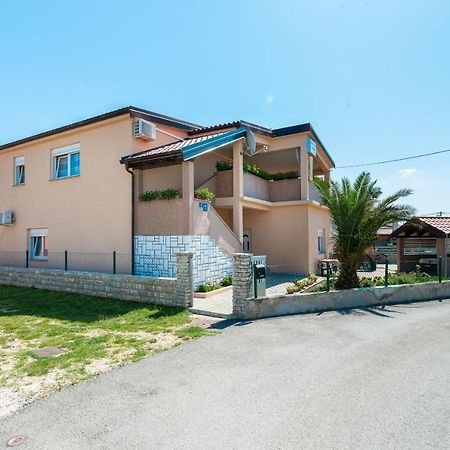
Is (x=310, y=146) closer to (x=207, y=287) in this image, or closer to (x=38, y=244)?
(x=207, y=287)

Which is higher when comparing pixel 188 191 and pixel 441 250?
pixel 188 191

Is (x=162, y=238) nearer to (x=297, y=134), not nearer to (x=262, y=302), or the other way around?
(x=262, y=302)

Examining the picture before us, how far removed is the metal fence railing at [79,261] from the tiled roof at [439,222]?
12.7m

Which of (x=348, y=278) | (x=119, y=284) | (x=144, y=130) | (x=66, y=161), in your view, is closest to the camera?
(x=348, y=278)

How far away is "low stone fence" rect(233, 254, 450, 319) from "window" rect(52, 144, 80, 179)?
31.9ft

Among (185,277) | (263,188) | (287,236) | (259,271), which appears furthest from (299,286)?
(263,188)

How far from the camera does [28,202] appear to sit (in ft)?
54.2

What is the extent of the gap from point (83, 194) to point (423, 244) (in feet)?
51.7

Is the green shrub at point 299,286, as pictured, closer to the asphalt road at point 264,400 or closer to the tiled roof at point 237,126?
the asphalt road at point 264,400

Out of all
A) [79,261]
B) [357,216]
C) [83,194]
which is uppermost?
[83,194]

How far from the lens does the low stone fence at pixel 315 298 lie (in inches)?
347

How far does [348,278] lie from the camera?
35.8ft

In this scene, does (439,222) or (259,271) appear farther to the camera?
(439,222)

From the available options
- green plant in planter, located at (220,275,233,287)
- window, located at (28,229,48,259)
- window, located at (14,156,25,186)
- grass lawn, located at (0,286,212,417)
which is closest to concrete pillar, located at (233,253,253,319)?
grass lawn, located at (0,286,212,417)
